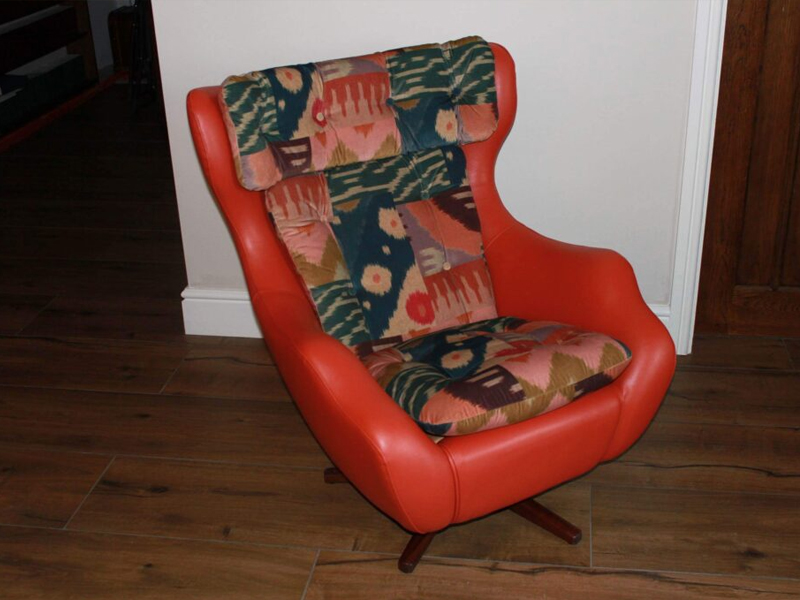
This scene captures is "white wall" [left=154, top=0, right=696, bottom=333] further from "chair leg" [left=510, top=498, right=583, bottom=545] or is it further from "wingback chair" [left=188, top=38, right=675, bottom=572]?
"chair leg" [left=510, top=498, right=583, bottom=545]

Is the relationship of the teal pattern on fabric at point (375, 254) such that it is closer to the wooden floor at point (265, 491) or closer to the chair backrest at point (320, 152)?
the chair backrest at point (320, 152)

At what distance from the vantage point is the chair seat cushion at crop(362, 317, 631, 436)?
194cm

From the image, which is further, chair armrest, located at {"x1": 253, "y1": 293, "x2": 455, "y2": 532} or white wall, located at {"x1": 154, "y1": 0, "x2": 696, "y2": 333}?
white wall, located at {"x1": 154, "y1": 0, "x2": 696, "y2": 333}

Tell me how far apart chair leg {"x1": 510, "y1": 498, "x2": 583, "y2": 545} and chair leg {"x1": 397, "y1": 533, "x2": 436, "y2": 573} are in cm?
23

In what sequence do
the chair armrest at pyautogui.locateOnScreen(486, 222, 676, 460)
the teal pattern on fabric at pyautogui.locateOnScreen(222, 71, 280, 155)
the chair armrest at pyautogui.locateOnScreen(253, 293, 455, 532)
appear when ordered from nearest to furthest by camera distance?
the chair armrest at pyautogui.locateOnScreen(253, 293, 455, 532)
the chair armrest at pyautogui.locateOnScreen(486, 222, 676, 460)
the teal pattern on fabric at pyautogui.locateOnScreen(222, 71, 280, 155)

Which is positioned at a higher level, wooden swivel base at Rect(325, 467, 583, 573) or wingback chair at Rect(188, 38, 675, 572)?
wingback chair at Rect(188, 38, 675, 572)

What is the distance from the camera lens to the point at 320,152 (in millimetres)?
2312

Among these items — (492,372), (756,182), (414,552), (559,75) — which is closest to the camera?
(492,372)

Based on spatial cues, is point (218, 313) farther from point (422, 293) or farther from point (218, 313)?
point (422, 293)

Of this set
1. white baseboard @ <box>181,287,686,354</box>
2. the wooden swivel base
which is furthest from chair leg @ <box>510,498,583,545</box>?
white baseboard @ <box>181,287,686,354</box>

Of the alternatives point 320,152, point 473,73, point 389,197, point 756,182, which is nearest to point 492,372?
point 389,197

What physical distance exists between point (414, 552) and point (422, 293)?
0.59 meters

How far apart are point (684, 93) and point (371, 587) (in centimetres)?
152

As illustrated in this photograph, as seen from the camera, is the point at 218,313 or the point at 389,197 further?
the point at 218,313
